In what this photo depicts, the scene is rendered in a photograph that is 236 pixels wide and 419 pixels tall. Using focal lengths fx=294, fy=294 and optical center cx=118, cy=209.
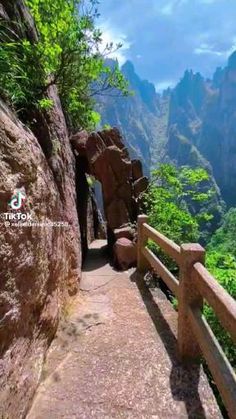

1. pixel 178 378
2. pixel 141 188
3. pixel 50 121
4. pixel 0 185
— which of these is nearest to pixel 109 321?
pixel 178 378

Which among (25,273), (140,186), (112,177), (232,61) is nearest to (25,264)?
(25,273)

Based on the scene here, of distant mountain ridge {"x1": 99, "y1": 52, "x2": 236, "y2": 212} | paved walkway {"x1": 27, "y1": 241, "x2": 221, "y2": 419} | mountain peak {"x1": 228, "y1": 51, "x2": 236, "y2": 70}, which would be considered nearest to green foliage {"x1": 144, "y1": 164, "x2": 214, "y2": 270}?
paved walkway {"x1": 27, "y1": 241, "x2": 221, "y2": 419}

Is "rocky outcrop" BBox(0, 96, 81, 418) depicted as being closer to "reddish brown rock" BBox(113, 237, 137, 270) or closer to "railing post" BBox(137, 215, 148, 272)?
"railing post" BBox(137, 215, 148, 272)

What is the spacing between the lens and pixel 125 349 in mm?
2959

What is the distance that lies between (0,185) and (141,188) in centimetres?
511

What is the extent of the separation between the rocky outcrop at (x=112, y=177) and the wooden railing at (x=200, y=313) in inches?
127

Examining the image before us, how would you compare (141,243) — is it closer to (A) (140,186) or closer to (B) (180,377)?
(A) (140,186)

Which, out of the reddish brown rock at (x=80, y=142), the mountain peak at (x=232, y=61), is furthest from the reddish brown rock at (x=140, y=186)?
the mountain peak at (x=232, y=61)

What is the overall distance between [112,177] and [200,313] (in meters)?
4.66

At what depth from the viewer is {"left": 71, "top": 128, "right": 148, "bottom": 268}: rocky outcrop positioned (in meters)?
6.64

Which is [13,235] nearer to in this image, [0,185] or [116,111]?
[0,185]

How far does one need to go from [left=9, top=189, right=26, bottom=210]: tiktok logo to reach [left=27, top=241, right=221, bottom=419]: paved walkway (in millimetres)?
1527

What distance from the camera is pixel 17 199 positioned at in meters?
2.42

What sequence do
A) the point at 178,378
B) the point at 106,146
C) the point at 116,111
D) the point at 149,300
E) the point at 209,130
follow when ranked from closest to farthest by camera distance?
1. the point at 178,378
2. the point at 149,300
3. the point at 106,146
4. the point at 209,130
5. the point at 116,111
